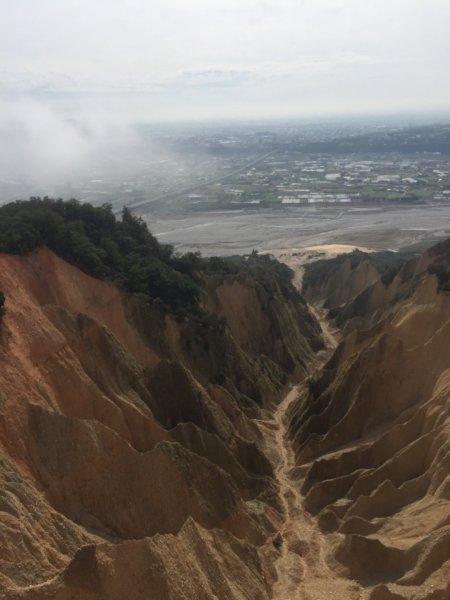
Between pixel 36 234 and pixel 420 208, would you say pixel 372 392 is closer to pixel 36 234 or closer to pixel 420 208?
pixel 36 234

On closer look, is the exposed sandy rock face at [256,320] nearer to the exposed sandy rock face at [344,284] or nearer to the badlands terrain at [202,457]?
the badlands terrain at [202,457]

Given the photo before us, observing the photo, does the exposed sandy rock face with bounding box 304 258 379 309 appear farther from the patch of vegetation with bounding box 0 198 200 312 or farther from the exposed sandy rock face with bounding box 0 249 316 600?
the exposed sandy rock face with bounding box 0 249 316 600

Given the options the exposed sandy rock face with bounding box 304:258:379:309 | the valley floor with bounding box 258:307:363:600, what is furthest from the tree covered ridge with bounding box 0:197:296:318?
the exposed sandy rock face with bounding box 304:258:379:309

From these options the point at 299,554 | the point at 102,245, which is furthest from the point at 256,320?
the point at 299,554

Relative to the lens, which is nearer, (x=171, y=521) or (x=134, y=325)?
(x=171, y=521)

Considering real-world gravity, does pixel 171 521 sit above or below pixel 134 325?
below

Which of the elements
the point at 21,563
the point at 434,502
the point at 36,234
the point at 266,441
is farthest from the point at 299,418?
the point at 21,563
